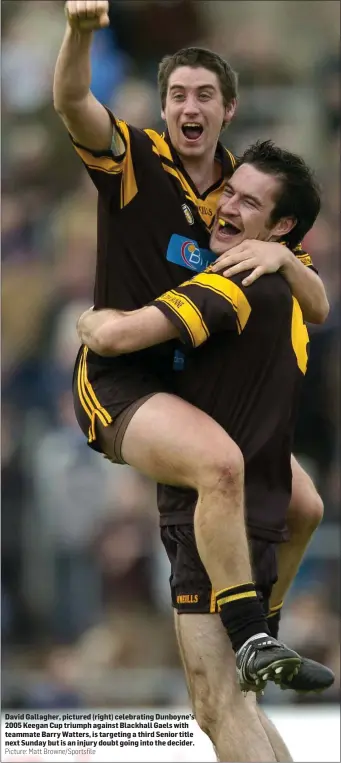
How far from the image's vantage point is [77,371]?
524cm

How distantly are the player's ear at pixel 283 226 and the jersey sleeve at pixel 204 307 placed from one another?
16.4 inches

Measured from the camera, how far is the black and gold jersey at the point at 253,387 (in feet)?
16.4

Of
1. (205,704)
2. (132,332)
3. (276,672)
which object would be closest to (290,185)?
(132,332)

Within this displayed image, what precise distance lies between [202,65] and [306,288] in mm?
939

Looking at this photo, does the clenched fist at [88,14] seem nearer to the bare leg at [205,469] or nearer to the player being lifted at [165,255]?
the player being lifted at [165,255]

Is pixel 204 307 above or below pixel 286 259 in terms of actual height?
below

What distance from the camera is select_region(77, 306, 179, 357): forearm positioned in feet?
15.5

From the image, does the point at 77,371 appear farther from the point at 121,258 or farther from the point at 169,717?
the point at 169,717

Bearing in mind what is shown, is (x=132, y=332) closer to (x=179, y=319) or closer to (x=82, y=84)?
(x=179, y=319)

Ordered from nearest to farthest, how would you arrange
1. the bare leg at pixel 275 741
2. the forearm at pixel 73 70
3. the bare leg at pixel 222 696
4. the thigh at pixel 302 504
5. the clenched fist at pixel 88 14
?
the clenched fist at pixel 88 14 → the forearm at pixel 73 70 → the bare leg at pixel 222 696 → the bare leg at pixel 275 741 → the thigh at pixel 302 504

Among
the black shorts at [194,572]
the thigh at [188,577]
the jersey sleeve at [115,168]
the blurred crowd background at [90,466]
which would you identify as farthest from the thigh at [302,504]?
the blurred crowd background at [90,466]

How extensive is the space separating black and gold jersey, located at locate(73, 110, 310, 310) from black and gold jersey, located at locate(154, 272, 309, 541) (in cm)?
19

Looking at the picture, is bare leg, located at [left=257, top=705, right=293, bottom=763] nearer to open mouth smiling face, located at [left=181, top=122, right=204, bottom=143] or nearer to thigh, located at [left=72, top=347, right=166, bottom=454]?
thigh, located at [left=72, top=347, right=166, bottom=454]

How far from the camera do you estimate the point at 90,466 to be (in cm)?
847
